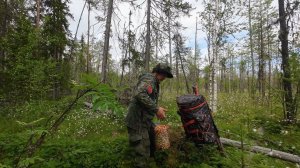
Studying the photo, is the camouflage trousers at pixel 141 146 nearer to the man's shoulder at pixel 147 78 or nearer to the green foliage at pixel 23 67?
the man's shoulder at pixel 147 78

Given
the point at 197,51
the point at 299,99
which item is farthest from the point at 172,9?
the point at 197,51

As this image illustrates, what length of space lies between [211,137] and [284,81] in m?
5.19

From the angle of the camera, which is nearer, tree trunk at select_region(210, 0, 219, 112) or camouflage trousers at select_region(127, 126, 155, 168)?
camouflage trousers at select_region(127, 126, 155, 168)

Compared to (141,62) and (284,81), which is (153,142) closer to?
(284,81)

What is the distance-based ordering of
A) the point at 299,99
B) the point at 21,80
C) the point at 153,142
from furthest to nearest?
the point at 21,80, the point at 299,99, the point at 153,142

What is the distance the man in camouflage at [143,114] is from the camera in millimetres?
4934

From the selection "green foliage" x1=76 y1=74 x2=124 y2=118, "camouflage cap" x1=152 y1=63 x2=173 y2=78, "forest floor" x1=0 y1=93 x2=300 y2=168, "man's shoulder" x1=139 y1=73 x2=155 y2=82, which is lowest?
"forest floor" x1=0 y1=93 x2=300 y2=168

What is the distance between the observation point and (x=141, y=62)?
16766 mm

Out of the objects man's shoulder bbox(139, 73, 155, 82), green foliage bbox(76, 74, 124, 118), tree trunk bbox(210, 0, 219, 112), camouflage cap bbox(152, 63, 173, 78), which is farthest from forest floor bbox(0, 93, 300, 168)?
tree trunk bbox(210, 0, 219, 112)

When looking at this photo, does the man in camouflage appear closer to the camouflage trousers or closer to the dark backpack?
the camouflage trousers

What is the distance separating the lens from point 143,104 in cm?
496

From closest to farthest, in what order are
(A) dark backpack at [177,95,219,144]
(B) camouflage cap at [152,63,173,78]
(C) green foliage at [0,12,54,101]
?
1. (B) camouflage cap at [152,63,173,78]
2. (A) dark backpack at [177,95,219,144]
3. (C) green foliage at [0,12,54,101]

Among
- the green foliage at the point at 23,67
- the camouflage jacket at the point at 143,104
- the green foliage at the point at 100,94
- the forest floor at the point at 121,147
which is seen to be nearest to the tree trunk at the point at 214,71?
the forest floor at the point at 121,147

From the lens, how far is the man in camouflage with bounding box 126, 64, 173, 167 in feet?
16.2
